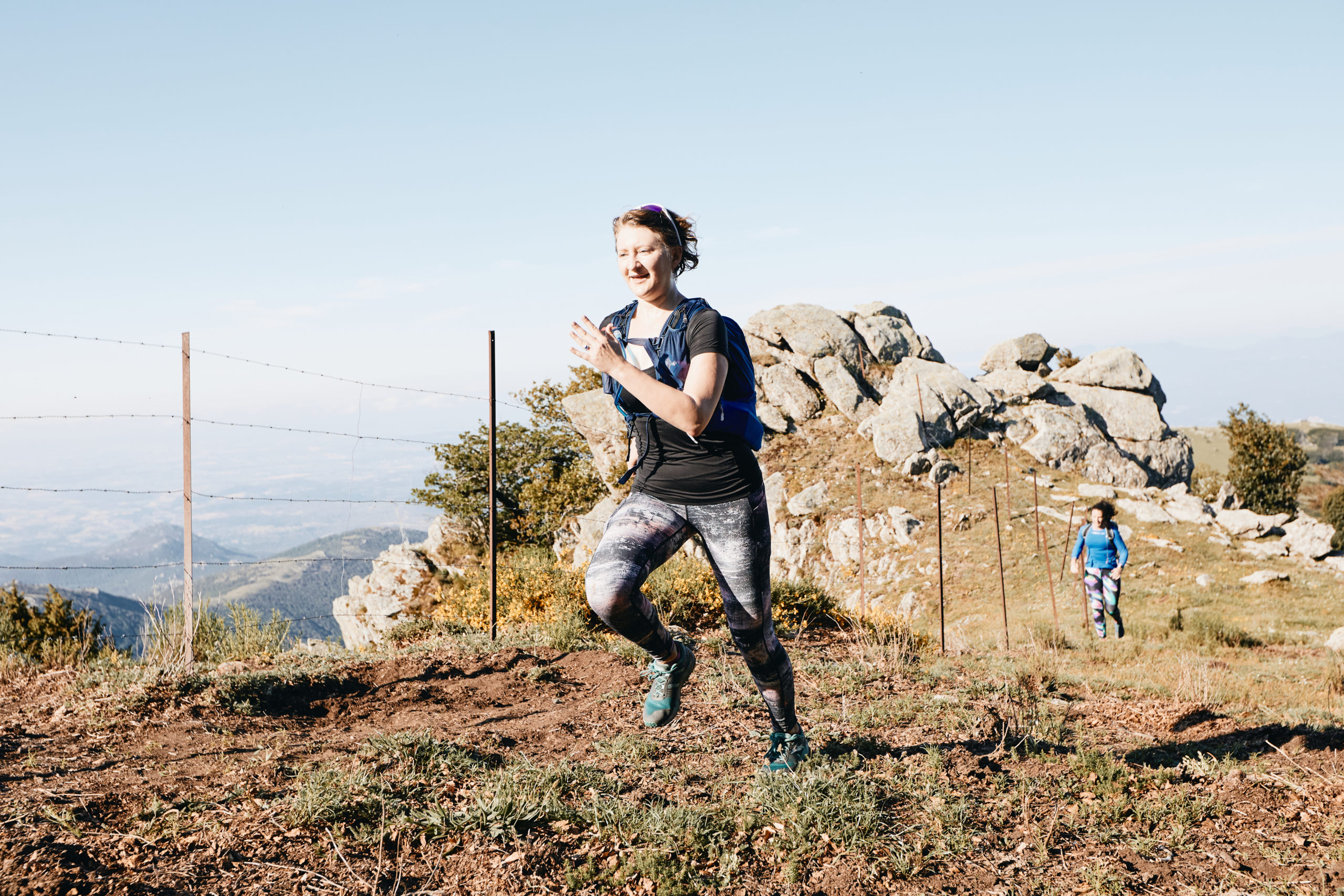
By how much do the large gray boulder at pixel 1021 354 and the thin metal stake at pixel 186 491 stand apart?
25.3 m

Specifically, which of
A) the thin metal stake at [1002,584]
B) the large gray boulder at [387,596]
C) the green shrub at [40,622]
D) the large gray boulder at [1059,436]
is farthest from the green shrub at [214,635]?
the large gray boulder at [1059,436]

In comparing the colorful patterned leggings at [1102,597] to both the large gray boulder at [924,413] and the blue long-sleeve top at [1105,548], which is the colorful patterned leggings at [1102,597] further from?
the large gray boulder at [924,413]

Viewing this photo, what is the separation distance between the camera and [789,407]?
2417 cm

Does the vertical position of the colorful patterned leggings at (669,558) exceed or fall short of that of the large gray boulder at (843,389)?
it falls short

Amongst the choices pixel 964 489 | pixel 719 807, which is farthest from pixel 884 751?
pixel 964 489

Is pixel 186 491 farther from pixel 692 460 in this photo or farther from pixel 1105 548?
pixel 1105 548

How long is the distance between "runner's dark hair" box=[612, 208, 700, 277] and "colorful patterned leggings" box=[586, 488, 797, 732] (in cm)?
96

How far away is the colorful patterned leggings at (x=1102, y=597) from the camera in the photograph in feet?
38.0

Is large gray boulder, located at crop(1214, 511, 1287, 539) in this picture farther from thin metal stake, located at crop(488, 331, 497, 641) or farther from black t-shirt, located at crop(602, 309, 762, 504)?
black t-shirt, located at crop(602, 309, 762, 504)

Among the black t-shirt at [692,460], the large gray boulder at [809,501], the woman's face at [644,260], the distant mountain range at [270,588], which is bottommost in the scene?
the distant mountain range at [270,588]

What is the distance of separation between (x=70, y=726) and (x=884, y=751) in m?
4.55

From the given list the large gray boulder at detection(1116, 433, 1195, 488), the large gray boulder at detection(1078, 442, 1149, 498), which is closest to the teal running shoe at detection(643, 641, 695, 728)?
the large gray boulder at detection(1078, 442, 1149, 498)

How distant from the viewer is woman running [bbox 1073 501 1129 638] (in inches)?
455

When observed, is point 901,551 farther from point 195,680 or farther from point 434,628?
point 195,680
